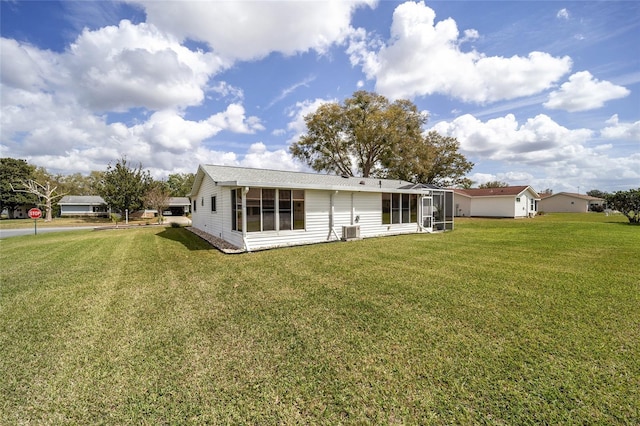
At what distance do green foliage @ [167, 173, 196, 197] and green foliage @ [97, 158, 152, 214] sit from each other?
24.7 metres

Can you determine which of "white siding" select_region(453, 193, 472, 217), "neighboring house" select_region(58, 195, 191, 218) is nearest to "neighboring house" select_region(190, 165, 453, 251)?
"white siding" select_region(453, 193, 472, 217)

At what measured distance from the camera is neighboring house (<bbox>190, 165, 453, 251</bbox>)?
970 centimetres

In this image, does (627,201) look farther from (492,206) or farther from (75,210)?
(75,210)

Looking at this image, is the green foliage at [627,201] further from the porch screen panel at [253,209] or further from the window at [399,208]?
the porch screen panel at [253,209]

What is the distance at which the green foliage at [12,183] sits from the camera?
1428 inches

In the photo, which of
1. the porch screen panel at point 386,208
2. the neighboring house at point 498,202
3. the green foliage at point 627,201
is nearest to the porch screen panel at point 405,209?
the porch screen panel at point 386,208

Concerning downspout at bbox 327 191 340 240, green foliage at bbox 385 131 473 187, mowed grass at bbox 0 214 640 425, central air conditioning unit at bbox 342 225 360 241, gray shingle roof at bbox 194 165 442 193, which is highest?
green foliage at bbox 385 131 473 187

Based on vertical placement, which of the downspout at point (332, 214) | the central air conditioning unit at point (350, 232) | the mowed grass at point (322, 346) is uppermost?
the downspout at point (332, 214)

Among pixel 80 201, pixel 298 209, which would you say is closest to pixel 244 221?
pixel 298 209

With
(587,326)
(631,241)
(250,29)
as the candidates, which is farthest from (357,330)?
(631,241)

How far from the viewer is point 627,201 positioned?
2039 centimetres

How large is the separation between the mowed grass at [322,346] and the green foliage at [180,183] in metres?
54.9

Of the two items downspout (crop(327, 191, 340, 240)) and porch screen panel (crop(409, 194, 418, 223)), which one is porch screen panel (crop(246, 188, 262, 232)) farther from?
porch screen panel (crop(409, 194, 418, 223))

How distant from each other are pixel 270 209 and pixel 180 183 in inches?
2263
